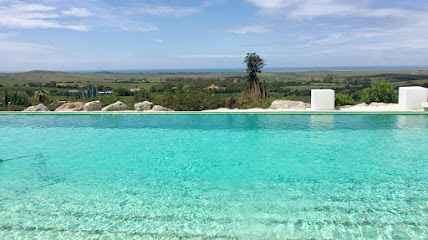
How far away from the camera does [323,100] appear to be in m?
9.69

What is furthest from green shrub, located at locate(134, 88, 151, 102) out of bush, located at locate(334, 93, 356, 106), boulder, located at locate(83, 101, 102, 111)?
bush, located at locate(334, 93, 356, 106)

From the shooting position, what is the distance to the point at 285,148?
5820 millimetres

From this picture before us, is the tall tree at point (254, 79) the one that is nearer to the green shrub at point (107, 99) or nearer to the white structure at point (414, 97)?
the white structure at point (414, 97)

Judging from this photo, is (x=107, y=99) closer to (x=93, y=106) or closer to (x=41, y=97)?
(x=93, y=106)

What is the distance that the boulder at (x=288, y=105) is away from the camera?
10.4m

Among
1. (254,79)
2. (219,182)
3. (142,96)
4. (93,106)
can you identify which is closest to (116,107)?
(93,106)

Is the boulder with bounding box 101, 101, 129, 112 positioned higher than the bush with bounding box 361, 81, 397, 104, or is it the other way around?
the bush with bounding box 361, 81, 397, 104

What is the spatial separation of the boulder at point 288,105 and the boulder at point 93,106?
6.00m

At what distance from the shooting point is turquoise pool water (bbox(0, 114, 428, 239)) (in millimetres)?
2934

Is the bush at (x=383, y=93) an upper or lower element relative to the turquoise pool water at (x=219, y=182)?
upper

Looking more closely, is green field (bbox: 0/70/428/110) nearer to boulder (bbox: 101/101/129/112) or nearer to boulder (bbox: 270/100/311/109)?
boulder (bbox: 101/101/129/112)

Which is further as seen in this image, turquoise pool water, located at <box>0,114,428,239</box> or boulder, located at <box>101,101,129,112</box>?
boulder, located at <box>101,101,129,112</box>

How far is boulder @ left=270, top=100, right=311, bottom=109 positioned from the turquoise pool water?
2.64m

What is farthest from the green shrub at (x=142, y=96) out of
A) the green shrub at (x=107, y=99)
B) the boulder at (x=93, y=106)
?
the boulder at (x=93, y=106)
